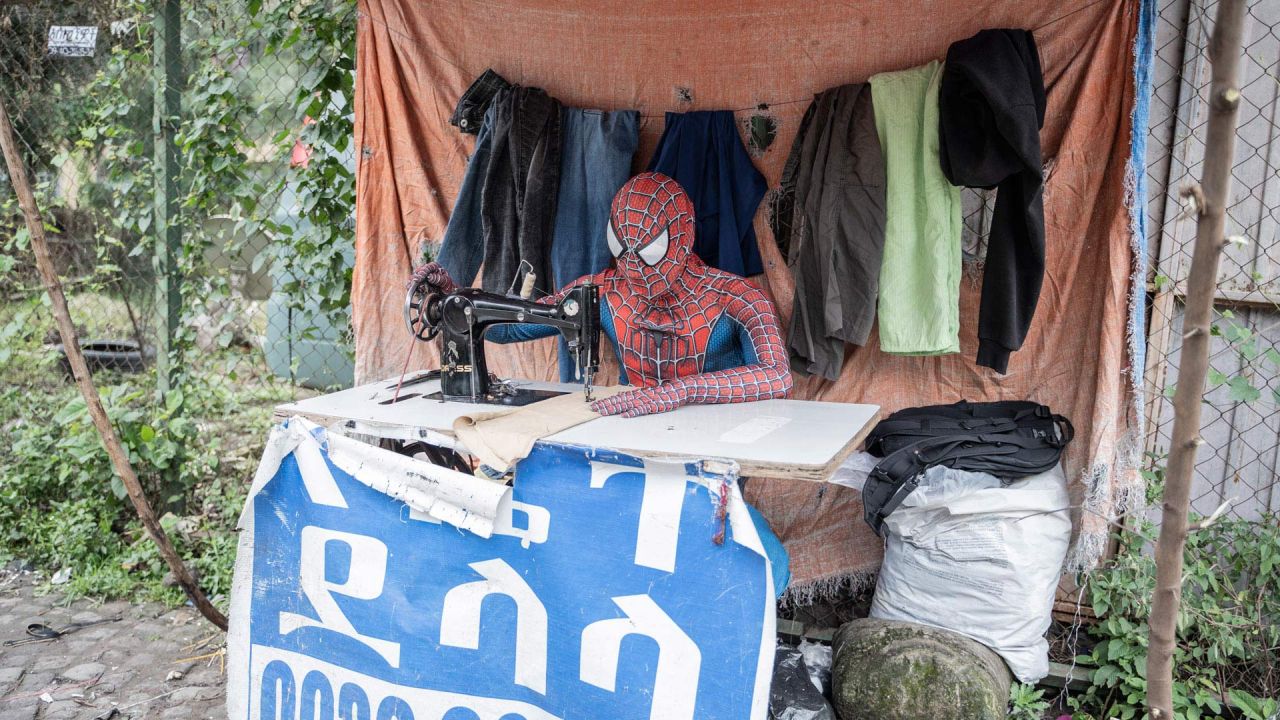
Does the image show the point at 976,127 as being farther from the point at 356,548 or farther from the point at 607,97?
the point at 356,548

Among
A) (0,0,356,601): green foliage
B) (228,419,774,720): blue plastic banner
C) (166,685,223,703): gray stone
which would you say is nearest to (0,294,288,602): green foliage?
(0,0,356,601): green foliage

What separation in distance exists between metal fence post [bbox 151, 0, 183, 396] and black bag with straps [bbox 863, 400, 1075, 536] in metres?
2.97

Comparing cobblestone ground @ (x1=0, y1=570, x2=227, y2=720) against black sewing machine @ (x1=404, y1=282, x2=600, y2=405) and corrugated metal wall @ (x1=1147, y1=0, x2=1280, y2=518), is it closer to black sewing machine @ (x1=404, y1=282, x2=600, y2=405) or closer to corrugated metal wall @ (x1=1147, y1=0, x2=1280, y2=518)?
black sewing machine @ (x1=404, y1=282, x2=600, y2=405)

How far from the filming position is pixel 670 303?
276 centimetres

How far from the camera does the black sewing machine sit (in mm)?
2430

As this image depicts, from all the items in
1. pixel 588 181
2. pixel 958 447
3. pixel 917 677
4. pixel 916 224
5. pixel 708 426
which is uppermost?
pixel 588 181

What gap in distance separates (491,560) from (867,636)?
1108mm

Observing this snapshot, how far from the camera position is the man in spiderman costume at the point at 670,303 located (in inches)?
104

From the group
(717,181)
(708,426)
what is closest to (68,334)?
(708,426)

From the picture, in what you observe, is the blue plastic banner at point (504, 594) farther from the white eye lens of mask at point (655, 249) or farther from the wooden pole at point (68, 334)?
the white eye lens of mask at point (655, 249)

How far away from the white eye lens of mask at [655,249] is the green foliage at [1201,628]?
163 cm

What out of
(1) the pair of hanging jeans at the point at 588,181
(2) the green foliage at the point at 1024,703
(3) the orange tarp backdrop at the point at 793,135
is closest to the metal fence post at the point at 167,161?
(3) the orange tarp backdrop at the point at 793,135

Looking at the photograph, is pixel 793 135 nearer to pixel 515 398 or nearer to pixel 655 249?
pixel 655 249

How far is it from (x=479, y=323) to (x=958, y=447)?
4.64ft
